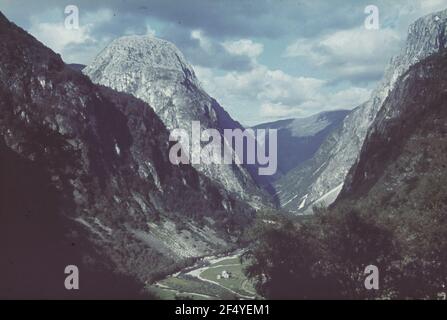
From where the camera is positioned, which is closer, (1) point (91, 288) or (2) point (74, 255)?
(1) point (91, 288)

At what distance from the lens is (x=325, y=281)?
124 m

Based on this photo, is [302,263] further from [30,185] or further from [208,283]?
[30,185]

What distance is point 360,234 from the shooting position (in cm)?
12406

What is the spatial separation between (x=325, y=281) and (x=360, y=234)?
1379 centimetres

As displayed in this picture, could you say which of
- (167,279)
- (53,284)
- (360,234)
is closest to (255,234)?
(360,234)

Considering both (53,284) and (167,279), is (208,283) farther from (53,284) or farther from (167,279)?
(53,284)

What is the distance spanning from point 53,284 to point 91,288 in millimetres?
21334

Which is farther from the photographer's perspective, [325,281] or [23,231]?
[23,231]
